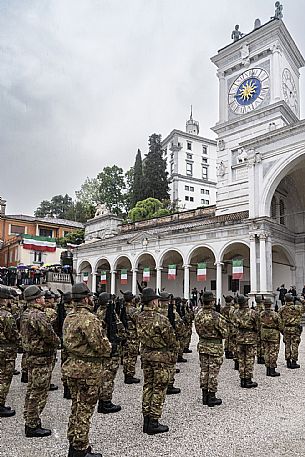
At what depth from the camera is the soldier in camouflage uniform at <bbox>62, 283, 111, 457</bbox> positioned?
4.37 metres

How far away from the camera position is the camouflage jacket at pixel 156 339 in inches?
218

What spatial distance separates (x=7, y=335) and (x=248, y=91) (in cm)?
2998

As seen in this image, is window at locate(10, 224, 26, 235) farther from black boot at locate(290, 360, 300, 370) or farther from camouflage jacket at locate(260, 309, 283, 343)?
camouflage jacket at locate(260, 309, 283, 343)

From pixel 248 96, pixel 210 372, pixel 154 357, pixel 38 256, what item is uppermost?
pixel 248 96

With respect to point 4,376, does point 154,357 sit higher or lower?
higher

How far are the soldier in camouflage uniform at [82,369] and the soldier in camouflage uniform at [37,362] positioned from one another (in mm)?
925

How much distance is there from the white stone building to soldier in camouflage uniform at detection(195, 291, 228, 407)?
16.0 metres

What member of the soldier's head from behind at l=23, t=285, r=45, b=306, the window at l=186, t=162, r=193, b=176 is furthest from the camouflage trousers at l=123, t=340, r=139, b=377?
the window at l=186, t=162, r=193, b=176

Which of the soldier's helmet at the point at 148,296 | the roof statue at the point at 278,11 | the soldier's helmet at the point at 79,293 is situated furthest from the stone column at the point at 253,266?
the roof statue at the point at 278,11

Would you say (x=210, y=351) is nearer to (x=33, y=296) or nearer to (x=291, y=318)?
(x=33, y=296)

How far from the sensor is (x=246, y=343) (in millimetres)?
7953

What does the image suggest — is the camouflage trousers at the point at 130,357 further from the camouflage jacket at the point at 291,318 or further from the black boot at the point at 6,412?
the camouflage jacket at the point at 291,318

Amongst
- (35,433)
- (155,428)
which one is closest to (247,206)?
(155,428)

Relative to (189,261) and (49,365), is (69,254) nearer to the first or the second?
(189,261)
